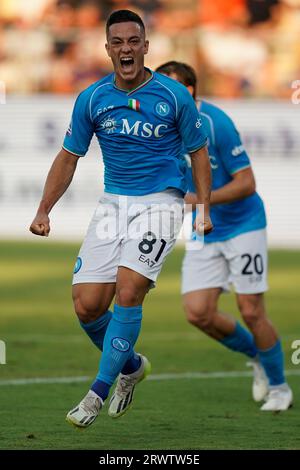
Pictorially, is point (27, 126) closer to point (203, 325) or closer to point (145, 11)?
point (145, 11)

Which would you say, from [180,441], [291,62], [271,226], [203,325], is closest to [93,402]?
[180,441]

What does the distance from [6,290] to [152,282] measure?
9.98 meters

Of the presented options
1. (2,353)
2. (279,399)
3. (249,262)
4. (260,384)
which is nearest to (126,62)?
(249,262)

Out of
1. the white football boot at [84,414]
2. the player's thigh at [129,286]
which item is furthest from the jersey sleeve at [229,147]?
the white football boot at [84,414]

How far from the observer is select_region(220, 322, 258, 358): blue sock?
8953 millimetres

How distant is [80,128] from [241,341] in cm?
271

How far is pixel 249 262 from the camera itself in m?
8.66

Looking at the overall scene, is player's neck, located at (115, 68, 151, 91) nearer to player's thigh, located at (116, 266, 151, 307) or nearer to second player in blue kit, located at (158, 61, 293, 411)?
player's thigh, located at (116, 266, 151, 307)

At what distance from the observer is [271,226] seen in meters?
24.2

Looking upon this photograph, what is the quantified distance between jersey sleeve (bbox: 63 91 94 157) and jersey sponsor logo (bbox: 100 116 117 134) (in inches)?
3.6

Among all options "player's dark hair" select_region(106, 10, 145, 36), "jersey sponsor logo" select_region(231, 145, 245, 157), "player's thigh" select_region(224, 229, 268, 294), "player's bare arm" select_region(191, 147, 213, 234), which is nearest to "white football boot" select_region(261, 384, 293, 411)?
"player's thigh" select_region(224, 229, 268, 294)

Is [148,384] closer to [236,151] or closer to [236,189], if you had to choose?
[236,189]

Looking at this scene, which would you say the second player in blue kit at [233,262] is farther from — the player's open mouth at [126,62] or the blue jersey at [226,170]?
the player's open mouth at [126,62]

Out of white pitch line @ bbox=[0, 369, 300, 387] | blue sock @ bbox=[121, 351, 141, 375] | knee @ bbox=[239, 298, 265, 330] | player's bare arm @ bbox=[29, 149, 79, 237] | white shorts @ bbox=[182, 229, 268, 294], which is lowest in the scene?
white pitch line @ bbox=[0, 369, 300, 387]
